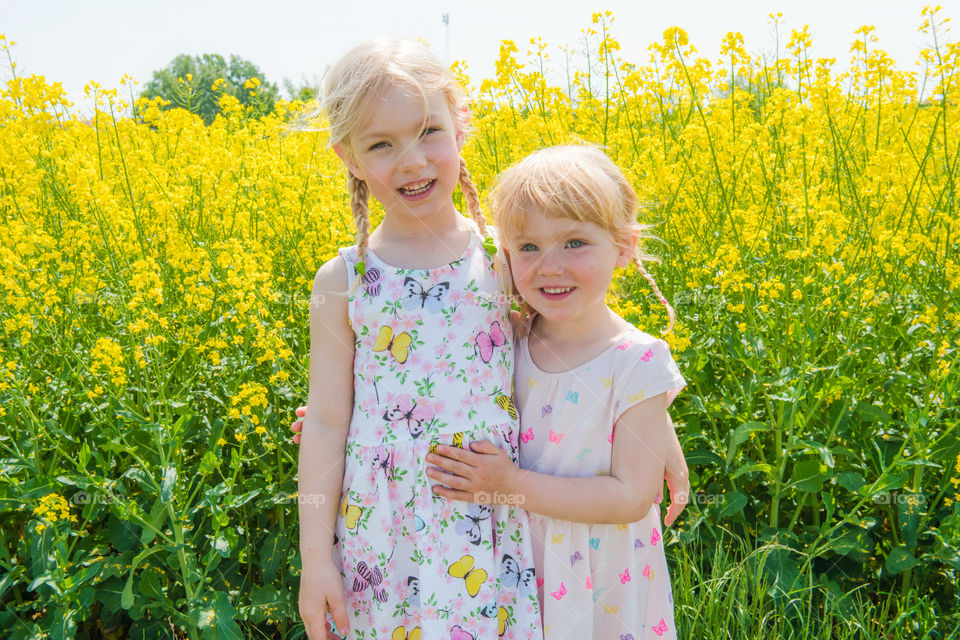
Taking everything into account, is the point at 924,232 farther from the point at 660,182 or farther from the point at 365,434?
the point at 365,434

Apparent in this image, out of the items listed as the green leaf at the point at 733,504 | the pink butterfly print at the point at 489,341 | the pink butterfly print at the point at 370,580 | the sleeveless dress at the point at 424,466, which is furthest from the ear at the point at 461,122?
the green leaf at the point at 733,504

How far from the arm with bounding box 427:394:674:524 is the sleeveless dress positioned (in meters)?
0.05

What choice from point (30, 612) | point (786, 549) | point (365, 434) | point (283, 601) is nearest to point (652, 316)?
point (786, 549)

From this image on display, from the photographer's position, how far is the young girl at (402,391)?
4.59 ft

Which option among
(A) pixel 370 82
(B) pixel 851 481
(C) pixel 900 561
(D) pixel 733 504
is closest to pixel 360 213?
(A) pixel 370 82

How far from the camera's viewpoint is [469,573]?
140 cm

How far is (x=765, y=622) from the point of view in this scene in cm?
215

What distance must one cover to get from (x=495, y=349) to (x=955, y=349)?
1.39 m

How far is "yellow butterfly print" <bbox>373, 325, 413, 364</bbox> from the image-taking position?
1.49 metres

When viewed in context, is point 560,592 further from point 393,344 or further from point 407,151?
point 407,151

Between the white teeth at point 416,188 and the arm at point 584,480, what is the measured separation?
476mm

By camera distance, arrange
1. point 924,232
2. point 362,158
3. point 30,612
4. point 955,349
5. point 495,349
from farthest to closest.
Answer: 1. point 924,232
2. point 30,612
3. point 955,349
4. point 495,349
5. point 362,158

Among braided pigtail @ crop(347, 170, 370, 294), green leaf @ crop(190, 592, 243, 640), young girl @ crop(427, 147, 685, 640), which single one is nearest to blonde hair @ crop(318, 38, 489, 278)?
braided pigtail @ crop(347, 170, 370, 294)

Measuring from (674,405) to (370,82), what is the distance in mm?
1410
